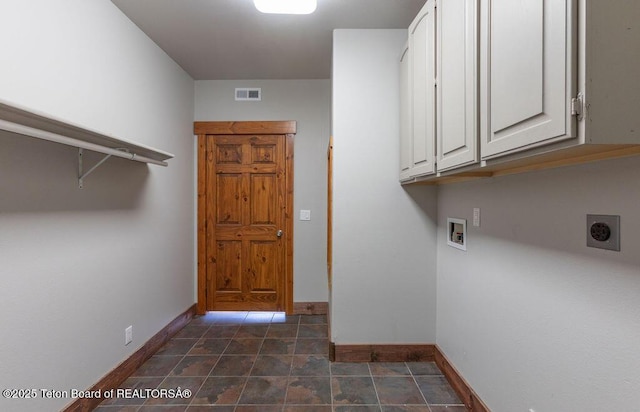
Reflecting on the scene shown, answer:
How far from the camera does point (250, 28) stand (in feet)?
7.47

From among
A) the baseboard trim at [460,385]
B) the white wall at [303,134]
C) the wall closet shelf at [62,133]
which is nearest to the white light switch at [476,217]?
the baseboard trim at [460,385]

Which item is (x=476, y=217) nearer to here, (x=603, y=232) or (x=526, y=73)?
(x=603, y=232)

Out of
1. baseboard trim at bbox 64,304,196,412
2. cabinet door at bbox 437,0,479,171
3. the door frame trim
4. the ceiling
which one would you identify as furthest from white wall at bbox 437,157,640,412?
Result: baseboard trim at bbox 64,304,196,412

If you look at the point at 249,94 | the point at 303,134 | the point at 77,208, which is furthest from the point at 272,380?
the point at 249,94

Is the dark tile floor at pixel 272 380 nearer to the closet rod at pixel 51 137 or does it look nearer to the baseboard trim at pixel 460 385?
the baseboard trim at pixel 460 385

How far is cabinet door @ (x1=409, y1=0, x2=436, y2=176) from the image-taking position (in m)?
1.55

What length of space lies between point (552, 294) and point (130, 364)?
2.69 meters

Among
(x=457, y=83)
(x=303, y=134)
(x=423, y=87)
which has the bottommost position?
(x=457, y=83)

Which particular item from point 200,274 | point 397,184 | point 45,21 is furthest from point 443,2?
point 200,274

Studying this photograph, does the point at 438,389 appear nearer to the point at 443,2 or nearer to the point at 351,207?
the point at 351,207

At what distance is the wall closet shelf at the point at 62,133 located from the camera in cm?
103

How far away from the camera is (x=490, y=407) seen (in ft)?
5.03

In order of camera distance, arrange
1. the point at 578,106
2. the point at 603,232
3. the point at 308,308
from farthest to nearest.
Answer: the point at 308,308
the point at 603,232
the point at 578,106

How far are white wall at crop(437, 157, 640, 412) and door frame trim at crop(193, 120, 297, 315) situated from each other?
189cm
